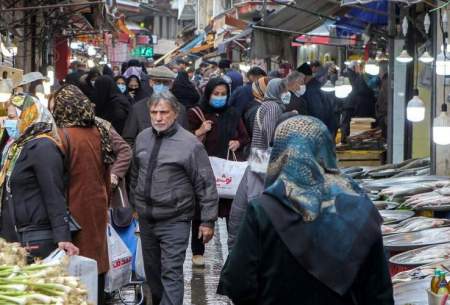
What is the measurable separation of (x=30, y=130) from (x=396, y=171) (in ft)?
21.1

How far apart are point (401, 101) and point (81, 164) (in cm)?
929

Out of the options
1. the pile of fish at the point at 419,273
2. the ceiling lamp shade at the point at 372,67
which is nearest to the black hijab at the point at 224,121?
the pile of fish at the point at 419,273

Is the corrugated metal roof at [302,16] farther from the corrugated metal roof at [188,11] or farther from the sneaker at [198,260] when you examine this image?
the corrugated metal roof at [188,11]

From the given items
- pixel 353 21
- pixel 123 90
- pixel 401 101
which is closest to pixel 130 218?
pixel 123 90

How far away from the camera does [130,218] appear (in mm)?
7914

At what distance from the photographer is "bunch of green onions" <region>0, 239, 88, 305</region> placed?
170 inches

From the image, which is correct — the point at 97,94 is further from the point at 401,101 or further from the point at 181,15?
the point at 181,15

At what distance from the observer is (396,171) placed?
12.1m

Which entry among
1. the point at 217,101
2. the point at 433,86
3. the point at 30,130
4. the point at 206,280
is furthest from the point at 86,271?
the point at 433,86

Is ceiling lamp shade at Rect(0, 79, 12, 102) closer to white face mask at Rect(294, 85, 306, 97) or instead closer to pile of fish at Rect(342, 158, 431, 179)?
pile of fish at Rect(342, 158, 431, 179)

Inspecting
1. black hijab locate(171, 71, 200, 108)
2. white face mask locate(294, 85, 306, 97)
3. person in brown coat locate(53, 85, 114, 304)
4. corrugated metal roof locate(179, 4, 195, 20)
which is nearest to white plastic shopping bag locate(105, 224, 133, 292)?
person in brown coat locate(53, 85, 114, 304)

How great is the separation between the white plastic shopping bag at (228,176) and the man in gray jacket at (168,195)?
205cm

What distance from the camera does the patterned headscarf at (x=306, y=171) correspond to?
4.05 meters

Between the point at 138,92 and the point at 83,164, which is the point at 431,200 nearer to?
the point at 83,164
